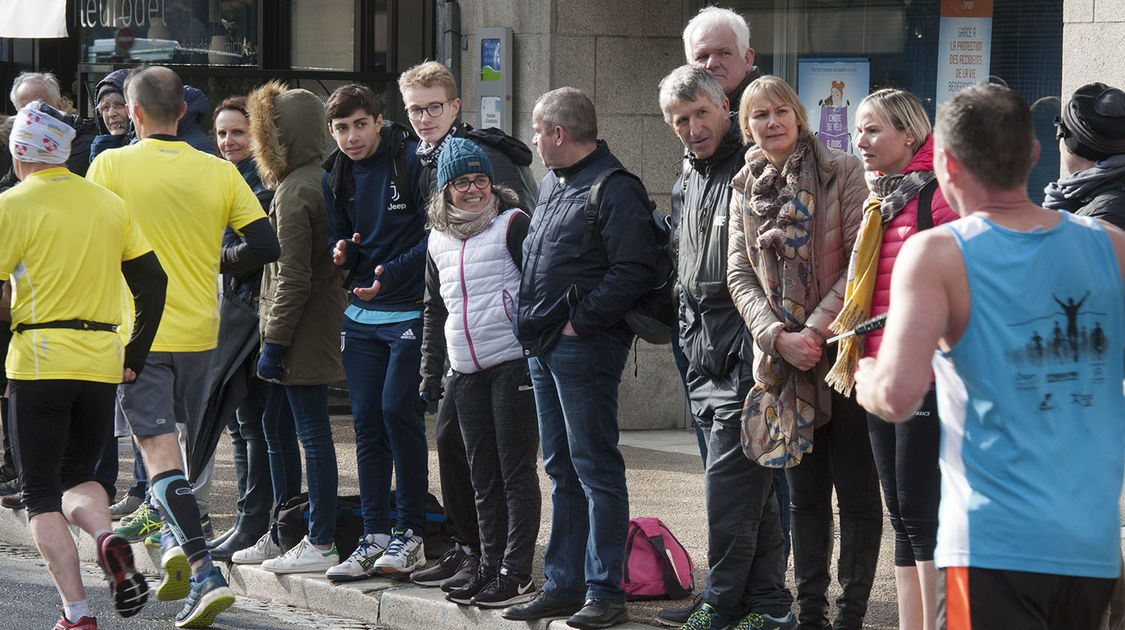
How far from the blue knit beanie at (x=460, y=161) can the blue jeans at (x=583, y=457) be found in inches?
32.2

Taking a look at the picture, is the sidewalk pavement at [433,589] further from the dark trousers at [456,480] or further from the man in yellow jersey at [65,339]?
the man in yellow jersey at [65,339]

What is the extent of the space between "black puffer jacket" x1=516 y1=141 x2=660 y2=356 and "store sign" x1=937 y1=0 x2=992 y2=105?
406 cm

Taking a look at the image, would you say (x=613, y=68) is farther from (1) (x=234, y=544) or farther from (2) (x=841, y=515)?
(2) (x=841, y=515)

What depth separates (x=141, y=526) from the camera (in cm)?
713

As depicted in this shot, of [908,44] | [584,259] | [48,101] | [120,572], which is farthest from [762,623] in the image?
[48,101]

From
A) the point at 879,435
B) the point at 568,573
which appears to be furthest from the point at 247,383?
the point at 879,435

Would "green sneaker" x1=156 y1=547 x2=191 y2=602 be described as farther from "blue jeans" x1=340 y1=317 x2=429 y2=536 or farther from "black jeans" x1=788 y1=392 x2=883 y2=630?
"black jeans" x1=788 y1=392 x2=883 y2=630

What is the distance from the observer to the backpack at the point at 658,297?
532cm

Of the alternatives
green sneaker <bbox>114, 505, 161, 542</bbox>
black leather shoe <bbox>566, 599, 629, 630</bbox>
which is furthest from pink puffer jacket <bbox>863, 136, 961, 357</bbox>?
green sneaker <bbox>114, 505, 161, 542</bbox>

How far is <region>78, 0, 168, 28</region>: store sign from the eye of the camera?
1156cm

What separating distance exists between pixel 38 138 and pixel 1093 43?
4998 mm

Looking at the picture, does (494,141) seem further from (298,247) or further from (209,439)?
(209,439)

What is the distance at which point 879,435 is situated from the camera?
462 centimetres

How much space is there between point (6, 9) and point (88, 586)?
672 cm
